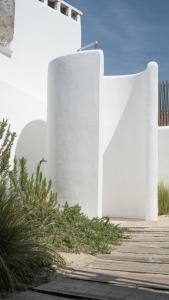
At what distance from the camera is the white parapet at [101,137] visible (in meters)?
10.1

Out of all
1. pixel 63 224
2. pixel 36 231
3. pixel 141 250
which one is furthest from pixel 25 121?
pixel 36 231

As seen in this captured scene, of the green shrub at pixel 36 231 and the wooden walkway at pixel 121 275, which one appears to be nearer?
the wooden walkway at pixel 121 275

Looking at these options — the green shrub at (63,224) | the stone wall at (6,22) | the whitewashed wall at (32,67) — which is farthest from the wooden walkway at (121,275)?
the stone wall at (6,22)

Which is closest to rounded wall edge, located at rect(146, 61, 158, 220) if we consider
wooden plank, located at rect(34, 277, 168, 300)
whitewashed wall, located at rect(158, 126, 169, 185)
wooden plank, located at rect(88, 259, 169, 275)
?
whitewashed wall, located at rect(158, 126, 169, 185)

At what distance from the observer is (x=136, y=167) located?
460 inches

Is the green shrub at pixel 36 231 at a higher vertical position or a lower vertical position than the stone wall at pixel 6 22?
lower

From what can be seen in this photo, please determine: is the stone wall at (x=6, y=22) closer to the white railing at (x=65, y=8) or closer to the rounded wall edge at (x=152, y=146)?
the white railing at (x=65, y=8)

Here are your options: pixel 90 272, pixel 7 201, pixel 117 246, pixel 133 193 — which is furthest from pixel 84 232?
pixel 133 193

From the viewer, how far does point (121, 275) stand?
6.32 metres

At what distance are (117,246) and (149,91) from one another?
4470 mm

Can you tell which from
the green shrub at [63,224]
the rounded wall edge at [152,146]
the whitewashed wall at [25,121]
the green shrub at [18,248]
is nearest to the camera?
the green shrub at [18,248]

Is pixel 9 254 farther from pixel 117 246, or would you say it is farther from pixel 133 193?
pixel 133 193

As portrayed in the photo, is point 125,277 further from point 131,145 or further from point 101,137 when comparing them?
point 131,145

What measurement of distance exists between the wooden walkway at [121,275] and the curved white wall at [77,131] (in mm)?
1716
